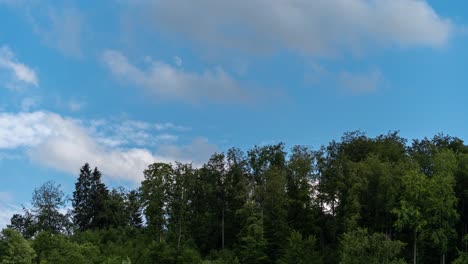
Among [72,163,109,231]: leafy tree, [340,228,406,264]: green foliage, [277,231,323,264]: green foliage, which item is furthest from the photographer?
[72,163,109,231]: leafy tree

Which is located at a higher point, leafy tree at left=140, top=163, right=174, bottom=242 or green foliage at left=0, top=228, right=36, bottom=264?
leafy tree at left=140, top=163, right=174, bottom=242

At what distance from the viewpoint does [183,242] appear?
73.6 metres

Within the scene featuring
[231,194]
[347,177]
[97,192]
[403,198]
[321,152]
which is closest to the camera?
[403,198]

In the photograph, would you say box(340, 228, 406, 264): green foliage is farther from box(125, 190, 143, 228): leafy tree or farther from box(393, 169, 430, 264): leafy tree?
box(125, 190, 143, 228): leafy tree

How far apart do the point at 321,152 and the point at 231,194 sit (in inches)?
635

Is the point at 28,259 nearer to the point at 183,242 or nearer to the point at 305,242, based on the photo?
the point at 183,242

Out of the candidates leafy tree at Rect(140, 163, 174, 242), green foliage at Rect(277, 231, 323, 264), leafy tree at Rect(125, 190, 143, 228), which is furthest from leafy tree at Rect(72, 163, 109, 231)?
green foliage at Rect(277, 231, 323, 264)

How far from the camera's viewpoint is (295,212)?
230 ft

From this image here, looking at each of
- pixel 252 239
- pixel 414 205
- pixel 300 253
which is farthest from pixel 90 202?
pixel 414 205

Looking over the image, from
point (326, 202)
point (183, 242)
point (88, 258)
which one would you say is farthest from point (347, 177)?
point (88, 258)

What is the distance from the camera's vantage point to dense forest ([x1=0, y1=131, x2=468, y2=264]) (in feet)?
181

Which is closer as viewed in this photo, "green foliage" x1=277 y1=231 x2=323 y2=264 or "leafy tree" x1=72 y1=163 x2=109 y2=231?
"green foliage" x1=277 y1=231 x2=323 y2=264

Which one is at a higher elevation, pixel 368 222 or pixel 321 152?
pixel 321 152

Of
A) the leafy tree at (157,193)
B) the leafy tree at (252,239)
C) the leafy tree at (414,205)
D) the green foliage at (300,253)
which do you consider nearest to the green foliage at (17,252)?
the leafy tree at (157,193)
